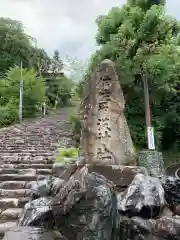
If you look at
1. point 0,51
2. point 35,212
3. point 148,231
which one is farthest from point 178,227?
point 0,51

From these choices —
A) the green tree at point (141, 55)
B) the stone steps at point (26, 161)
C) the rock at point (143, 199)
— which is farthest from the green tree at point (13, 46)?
the rock at point (143, 199)

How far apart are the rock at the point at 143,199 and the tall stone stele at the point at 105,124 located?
129cm

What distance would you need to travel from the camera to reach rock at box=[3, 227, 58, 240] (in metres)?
3.25

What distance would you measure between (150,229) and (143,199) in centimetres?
41

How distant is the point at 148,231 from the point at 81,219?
76cm

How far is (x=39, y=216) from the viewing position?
362cm

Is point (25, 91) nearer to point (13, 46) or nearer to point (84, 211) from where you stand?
point (13, 46)

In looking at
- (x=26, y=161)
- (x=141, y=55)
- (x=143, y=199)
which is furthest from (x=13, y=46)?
(x=143, y=199)

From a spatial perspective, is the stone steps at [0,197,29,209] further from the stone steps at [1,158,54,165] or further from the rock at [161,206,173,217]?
the stone steps at [1,158,54,165]

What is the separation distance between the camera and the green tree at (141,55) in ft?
40.9

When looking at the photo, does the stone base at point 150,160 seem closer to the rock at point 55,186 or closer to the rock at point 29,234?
the rock at point 55,186

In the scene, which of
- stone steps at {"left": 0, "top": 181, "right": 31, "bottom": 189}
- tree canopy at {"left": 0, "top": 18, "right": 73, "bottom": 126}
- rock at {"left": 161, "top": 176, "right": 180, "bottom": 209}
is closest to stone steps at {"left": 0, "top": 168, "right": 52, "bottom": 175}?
stone steps at {"left": 0, "top": 181, "right": 31, "bottom": 189}

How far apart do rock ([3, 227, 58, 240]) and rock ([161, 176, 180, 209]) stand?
5.13 ft

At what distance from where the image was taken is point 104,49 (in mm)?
13242
